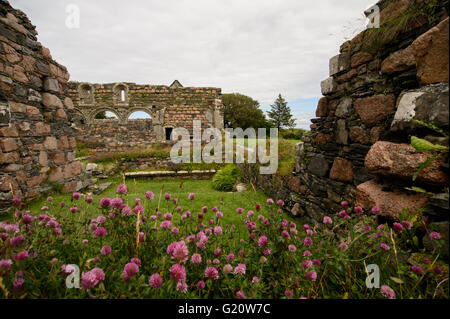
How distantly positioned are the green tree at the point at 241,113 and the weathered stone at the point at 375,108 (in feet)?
121

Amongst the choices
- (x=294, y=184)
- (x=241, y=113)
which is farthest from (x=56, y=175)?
(x=241, y=113)

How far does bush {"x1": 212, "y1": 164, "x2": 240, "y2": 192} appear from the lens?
6.70 metres

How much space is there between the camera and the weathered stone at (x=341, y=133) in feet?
9.33

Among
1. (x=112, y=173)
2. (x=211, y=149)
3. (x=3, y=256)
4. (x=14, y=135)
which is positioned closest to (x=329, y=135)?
(x=3, y=256)

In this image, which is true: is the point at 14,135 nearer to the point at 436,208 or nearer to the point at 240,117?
the point at 436,208

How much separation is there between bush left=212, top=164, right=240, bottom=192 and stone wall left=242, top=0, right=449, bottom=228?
3.13m

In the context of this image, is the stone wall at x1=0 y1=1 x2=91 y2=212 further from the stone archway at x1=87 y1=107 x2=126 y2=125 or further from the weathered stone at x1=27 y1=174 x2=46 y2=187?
the stone archway at x1=87 y1=107 x2=126 y2=125

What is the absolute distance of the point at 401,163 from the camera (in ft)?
5.57

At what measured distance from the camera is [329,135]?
10.6 feet

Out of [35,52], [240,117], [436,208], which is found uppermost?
[240,117]

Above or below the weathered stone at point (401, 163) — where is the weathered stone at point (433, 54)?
above

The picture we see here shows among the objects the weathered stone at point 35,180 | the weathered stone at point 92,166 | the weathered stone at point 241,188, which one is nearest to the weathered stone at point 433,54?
the weathered stone at point 241,188

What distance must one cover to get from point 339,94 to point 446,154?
1.90 meters

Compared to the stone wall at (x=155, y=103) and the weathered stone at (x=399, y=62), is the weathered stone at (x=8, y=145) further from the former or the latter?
the stone wall at (x=155, y=103)
